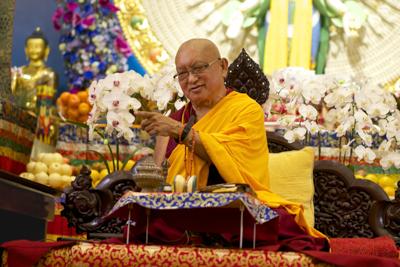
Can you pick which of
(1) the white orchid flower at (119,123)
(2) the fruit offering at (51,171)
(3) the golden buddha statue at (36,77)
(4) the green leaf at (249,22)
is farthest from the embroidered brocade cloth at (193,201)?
(4) the green leaf at (249,22)

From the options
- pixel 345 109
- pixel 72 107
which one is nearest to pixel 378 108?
pixel 345 109

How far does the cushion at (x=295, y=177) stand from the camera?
4.66 m

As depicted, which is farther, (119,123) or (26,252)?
(119,123)

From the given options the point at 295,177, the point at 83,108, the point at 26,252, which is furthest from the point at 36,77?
the point at 26,252

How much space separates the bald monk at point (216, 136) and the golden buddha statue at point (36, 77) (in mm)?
3427

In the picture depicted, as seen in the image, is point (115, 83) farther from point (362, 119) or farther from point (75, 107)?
point (75, 107)

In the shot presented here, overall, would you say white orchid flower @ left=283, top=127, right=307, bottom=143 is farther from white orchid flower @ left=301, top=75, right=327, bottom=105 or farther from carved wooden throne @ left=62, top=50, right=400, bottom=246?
white orchid flower @ left=301, top=75, right=327, bottom=105

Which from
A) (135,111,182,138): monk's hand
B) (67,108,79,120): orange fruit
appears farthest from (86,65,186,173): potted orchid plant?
(67,108,79,120): orange fruit

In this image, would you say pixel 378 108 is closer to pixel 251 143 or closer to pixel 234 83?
pixel 234 83

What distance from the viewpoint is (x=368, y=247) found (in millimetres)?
4430

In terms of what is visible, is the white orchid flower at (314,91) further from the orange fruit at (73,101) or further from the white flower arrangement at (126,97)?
the orange fruit at (73,101)

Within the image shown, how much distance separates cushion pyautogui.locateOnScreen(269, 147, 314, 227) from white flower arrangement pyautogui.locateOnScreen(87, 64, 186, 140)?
0.60 m

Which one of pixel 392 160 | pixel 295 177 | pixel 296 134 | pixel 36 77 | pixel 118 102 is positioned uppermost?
pixel 36 77

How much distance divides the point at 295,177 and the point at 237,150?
0.46m
